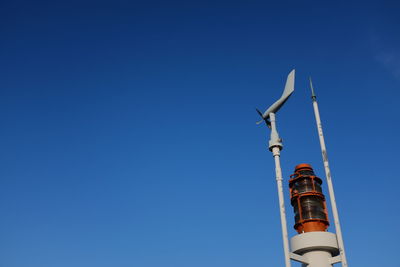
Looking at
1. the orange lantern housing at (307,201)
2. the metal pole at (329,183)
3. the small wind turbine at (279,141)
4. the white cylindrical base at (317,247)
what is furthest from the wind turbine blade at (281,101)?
the white cylindrical base at (317,247)

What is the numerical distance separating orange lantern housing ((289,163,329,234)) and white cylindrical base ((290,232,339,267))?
159cm

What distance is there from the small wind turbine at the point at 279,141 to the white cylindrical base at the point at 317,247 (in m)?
2.07

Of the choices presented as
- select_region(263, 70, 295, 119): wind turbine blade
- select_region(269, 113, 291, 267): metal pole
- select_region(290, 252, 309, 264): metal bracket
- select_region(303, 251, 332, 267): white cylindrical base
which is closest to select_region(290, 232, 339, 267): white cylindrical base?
select_region(303, 251, 332, 267): white cylindrical base

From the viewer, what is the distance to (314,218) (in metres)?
39.1

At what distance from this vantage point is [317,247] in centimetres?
3675

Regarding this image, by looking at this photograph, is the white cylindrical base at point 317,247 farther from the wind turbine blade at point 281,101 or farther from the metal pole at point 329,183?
the wind turbine blade at point 281,101

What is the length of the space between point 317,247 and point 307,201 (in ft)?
16.9

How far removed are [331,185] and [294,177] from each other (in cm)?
542

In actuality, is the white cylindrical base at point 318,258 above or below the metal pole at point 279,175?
below

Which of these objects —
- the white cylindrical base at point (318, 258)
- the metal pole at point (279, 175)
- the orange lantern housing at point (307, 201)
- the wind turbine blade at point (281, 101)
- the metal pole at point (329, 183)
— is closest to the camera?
the metal pole at point (329, 183)

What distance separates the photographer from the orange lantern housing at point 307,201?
39.1m

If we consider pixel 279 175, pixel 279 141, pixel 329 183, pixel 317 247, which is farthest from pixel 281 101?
pixel 317 247

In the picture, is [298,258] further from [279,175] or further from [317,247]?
[279,175]

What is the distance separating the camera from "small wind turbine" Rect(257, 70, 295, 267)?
3638cm
